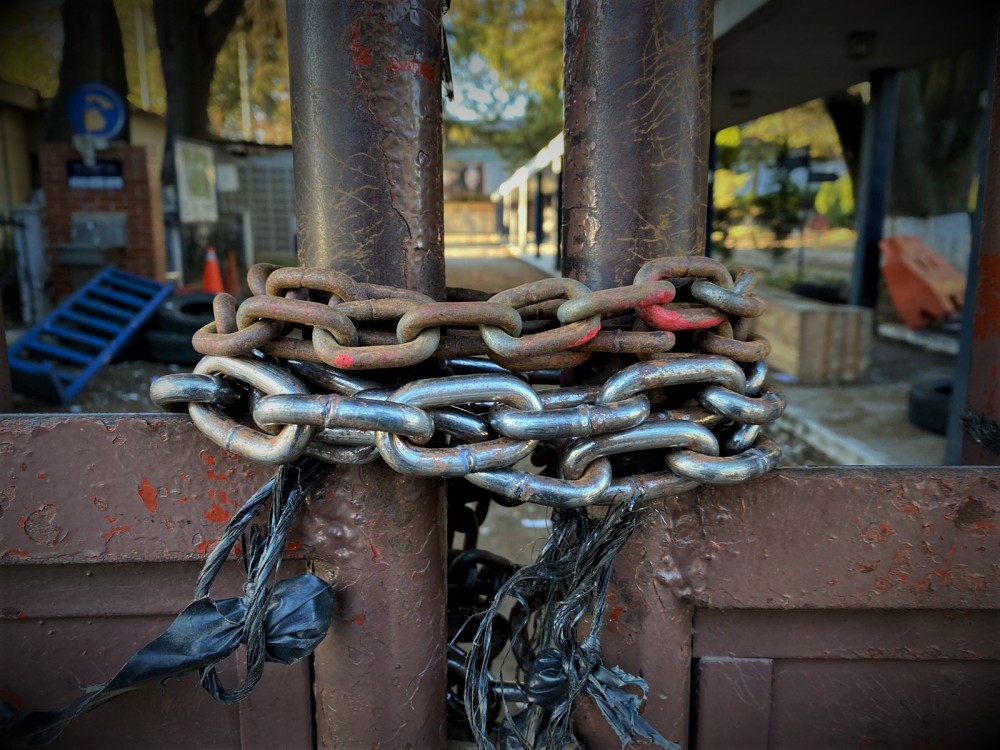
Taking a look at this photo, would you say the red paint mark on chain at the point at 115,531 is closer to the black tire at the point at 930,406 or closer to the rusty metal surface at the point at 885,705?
the rusty metal surface at the point at 885,705

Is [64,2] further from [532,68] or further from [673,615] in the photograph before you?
[673,615]

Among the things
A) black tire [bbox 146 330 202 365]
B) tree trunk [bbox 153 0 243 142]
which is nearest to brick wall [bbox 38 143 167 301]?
tree trunk [bbox 153 0 243 142]

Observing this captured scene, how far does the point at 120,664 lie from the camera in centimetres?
90

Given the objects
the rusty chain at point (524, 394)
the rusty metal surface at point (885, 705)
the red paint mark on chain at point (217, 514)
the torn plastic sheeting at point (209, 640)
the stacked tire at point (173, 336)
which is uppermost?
the rusty chain at point (524, 394)

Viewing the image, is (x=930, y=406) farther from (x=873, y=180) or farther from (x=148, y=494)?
(x=148, y=494)

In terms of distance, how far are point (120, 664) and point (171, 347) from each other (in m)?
6.11

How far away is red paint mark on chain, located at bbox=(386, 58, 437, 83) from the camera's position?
77 cm

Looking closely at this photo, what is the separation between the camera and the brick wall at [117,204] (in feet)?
27.8

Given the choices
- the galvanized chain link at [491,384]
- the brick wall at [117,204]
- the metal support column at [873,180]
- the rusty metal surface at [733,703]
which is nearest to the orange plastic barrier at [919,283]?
the metal support column at [873,180]

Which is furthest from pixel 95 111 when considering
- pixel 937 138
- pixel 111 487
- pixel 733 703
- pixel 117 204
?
pixel 937 138

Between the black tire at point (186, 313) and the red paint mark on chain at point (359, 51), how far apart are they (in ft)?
19.1

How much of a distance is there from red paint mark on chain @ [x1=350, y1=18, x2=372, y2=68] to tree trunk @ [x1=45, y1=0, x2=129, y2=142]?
34.2 feet

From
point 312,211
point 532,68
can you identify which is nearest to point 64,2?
point 532,68

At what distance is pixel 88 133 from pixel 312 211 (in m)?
9.75
